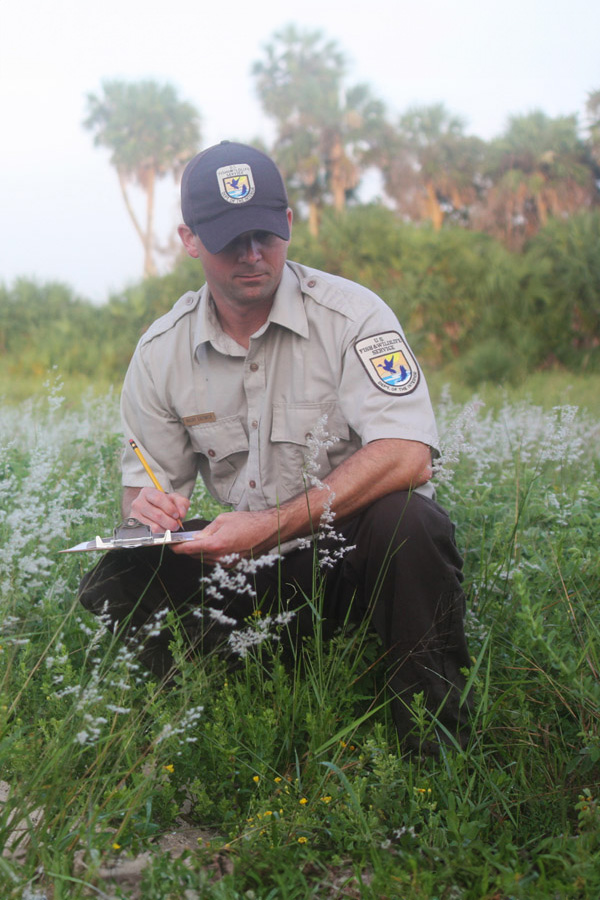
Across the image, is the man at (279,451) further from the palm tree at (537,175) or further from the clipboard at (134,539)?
the palm tree at (537,175)

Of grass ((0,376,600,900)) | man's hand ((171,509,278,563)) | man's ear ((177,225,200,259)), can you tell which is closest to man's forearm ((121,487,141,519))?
grass ((0,376,600,900))

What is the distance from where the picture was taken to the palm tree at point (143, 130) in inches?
1437

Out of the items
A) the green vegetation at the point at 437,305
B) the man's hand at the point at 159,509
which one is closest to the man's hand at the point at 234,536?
the man's hand at the point at 159,509

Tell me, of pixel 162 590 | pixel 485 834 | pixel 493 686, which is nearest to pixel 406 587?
pixel 493 686

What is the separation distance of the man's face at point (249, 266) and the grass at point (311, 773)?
0.76 metres

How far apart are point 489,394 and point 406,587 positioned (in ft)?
22.3

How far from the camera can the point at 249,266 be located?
2.76 metres

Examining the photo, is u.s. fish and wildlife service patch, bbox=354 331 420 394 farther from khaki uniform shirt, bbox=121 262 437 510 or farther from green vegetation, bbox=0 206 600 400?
green vegetation, bbox=0 206 600 400

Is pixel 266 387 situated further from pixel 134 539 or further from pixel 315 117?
pixel 315 117

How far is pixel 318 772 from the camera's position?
210 cm

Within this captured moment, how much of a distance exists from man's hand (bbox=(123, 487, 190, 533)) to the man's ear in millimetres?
Answer: 848

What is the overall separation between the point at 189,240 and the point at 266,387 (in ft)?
1.95

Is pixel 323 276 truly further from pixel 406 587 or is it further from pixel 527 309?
pixel 527 309

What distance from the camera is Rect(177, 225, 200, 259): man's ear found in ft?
9.66
